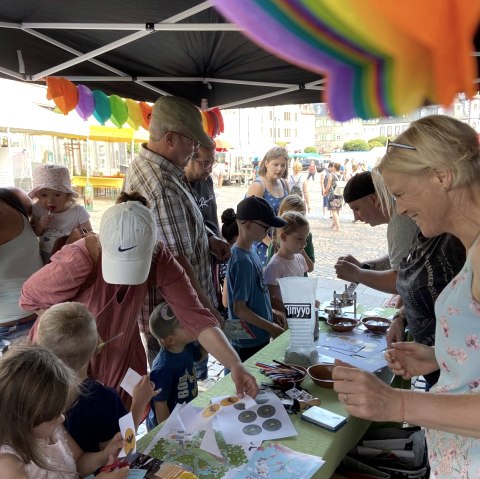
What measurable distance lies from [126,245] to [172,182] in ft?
2.50

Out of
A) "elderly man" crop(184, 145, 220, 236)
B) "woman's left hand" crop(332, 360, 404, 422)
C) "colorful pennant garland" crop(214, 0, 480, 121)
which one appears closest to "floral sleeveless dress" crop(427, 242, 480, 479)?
"woman's left hand" crop(332, 360, 404, 422)

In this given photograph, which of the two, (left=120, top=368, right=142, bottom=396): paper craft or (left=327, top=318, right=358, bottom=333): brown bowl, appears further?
(left=327, top=318, right=358, bottom=333): brown bowl

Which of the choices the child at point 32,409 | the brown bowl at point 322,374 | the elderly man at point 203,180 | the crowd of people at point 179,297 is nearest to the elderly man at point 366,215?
the crowd of people at point 179,297

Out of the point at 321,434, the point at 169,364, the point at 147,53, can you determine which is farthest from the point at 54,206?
the point at 321,434

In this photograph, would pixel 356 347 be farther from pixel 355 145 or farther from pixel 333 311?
pixel 355 145

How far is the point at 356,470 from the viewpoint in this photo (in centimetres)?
157

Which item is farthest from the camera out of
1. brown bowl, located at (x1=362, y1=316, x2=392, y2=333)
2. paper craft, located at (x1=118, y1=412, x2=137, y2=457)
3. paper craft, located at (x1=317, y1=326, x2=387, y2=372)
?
brown bowl, located at (x1=362, y1=316, x2=392, y2=333)

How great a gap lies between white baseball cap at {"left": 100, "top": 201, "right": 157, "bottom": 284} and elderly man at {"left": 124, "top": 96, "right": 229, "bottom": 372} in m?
0.55

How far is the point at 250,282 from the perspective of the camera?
2.41 m

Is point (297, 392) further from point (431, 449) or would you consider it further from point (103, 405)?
point (103, 405)

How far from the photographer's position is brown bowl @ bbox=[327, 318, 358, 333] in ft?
7.54

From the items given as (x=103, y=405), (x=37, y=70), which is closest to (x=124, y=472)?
(x=103, y=405)

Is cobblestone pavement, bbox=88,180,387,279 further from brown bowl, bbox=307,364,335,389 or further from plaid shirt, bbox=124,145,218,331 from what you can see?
brown bowl, bbox=307,364,335,389

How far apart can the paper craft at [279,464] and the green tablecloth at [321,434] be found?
3 cm
